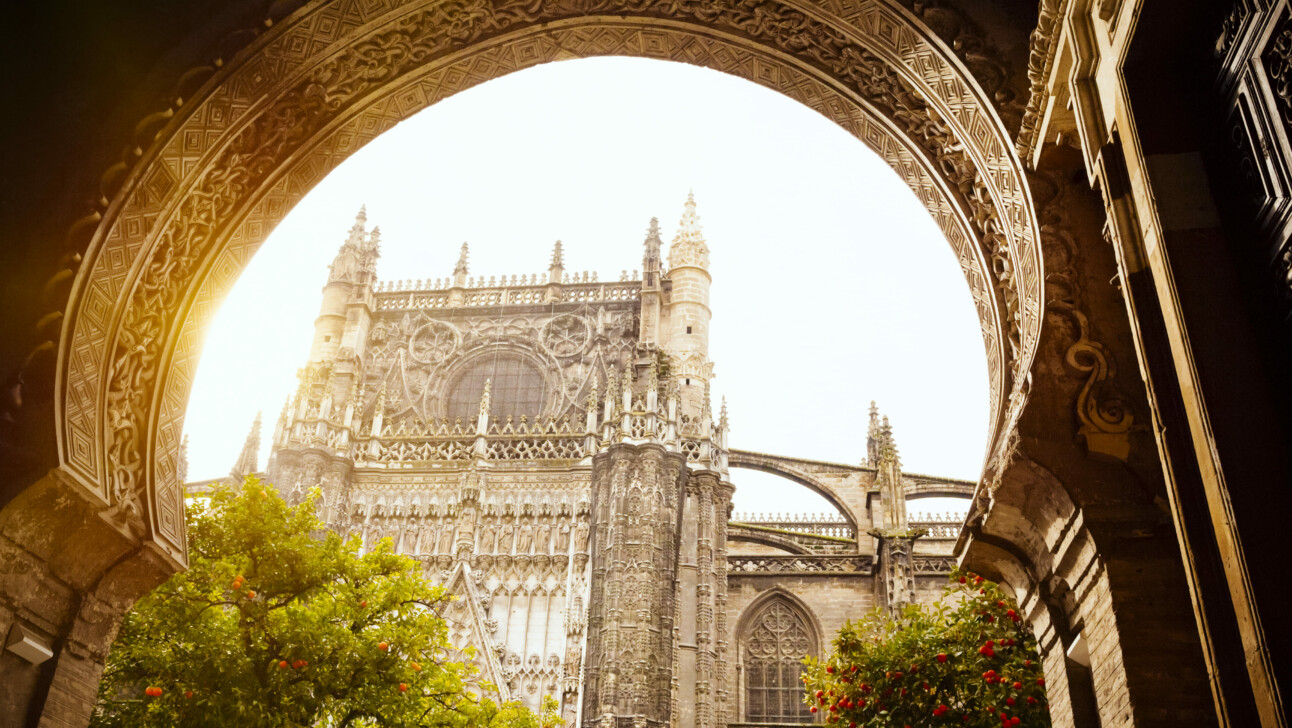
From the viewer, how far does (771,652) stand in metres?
35.7

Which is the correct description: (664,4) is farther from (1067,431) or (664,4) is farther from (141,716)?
(141,716)

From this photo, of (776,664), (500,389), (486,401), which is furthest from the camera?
(500,389)

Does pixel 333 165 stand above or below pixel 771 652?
below

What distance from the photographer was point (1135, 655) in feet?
18.0

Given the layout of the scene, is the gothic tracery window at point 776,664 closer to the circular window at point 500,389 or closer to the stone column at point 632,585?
the stone column at point 632,585

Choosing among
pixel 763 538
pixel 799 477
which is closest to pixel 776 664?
pixel 763 538

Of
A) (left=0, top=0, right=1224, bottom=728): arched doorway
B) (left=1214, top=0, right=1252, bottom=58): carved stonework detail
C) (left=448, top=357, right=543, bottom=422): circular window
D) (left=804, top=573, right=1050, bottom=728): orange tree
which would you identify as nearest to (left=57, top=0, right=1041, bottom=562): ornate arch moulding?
(left=0, top=0, right=1224, bottom=728): arched doorway

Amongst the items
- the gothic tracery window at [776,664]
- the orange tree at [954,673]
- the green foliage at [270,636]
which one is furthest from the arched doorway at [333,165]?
the gothic tracery window at [776,664]

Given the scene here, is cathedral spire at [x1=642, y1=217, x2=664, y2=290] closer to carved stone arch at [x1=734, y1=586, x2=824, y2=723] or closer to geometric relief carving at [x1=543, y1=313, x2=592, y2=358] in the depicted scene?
geometric relief carving at [x1=543, y1=313, x2=592, y2=358]

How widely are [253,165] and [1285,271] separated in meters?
5.98

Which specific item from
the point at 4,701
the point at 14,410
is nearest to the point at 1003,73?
the point at 14,410

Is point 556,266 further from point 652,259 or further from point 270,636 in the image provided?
point 270,636

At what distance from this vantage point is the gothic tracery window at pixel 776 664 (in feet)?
114

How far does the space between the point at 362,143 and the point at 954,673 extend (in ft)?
31.1
